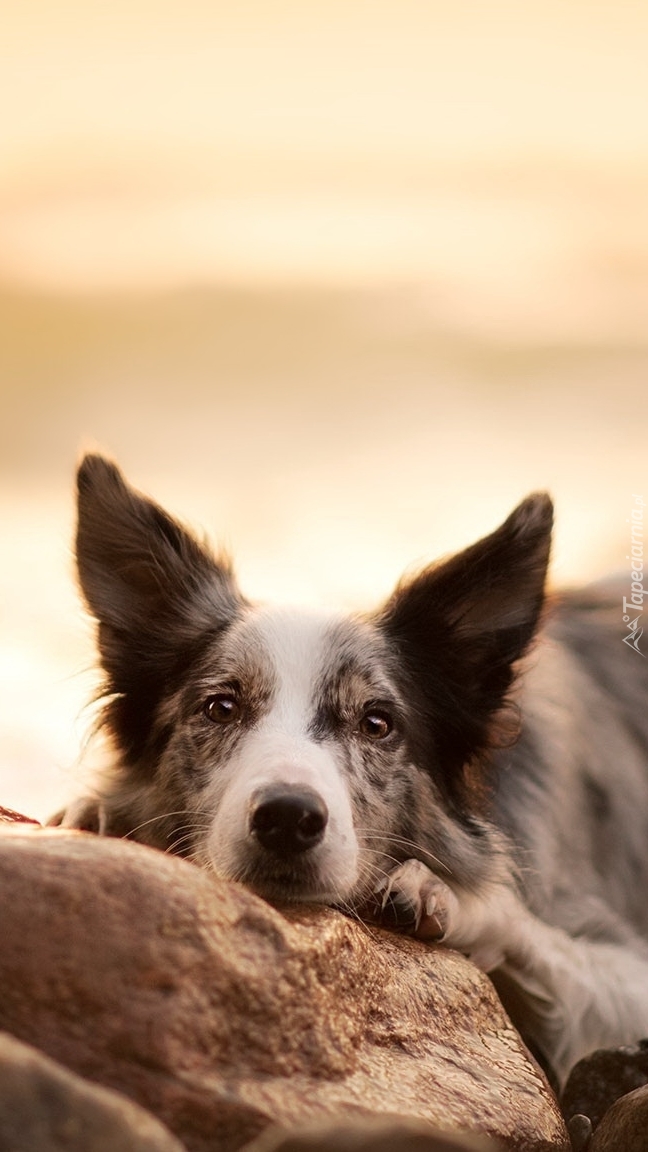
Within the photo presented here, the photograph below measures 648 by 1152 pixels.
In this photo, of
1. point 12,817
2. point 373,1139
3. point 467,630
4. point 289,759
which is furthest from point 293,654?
point 373,1139

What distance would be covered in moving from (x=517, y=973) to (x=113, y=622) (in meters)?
1.84

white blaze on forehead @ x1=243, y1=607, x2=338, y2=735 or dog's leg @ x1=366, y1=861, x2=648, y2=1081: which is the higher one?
white blaze on forehead @ x1=243, y1=607, x2=338, y2=735

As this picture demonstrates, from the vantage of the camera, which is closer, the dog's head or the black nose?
the black nose

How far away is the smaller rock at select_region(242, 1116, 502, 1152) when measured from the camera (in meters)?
2.07

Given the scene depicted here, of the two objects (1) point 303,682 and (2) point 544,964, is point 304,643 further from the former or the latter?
(2) point 544,964

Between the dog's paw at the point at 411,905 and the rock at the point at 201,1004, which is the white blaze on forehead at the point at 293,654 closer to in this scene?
the dog's paw at the point at 411,905

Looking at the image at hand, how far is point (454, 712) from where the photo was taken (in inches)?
175

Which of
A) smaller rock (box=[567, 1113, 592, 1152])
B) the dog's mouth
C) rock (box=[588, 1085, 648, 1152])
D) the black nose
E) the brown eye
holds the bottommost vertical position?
smaller rock (box=[567, 1113, 592, 1152])

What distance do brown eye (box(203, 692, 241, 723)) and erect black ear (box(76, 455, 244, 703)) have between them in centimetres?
38

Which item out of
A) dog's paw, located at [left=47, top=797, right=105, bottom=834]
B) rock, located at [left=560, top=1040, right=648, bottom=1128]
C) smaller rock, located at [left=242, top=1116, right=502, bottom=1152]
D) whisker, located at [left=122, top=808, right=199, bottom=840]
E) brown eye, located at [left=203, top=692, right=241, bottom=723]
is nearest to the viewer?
smaller rock, located at [left=242, top=1116, right=502, bottom=1152]

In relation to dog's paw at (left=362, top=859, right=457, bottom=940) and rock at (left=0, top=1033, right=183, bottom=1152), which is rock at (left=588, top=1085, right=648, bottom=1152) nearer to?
dog's paw at (left=362, top=859, right=457, bottom=940)

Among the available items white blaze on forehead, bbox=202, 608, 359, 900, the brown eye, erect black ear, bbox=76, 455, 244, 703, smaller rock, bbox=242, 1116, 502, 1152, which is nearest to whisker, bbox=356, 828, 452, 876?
white blaze on forehead, bbox=202, 608, 359, 900

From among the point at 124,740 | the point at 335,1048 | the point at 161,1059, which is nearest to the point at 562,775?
the point at 124,740

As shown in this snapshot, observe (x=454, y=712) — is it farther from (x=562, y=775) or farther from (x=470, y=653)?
(x=562, y=775)
